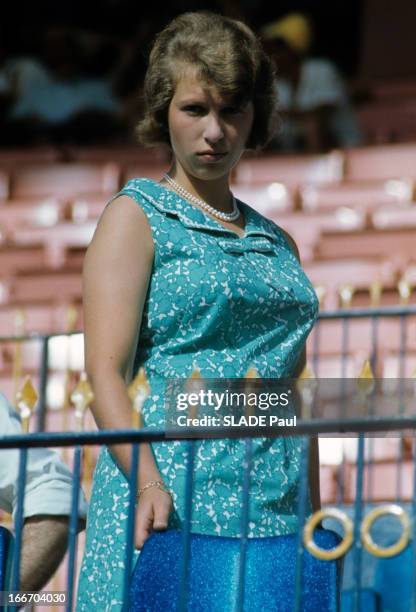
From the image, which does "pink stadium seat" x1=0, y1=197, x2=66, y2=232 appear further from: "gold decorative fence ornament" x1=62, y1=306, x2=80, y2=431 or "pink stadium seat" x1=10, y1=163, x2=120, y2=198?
"gold decorative fence ornament" x1=62, y1=306, x2=80, y2=431

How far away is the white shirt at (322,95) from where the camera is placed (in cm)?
857

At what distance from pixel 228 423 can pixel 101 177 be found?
19.5 ft

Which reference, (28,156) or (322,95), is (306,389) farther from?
(28,156)

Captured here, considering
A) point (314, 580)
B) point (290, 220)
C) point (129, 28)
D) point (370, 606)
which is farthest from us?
point (129, 28)

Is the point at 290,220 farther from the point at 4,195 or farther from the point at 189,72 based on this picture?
the point at 189,72

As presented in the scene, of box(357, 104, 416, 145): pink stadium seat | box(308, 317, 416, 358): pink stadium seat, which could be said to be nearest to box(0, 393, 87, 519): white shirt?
box(308, 317, 416, 358): pink stadium seat

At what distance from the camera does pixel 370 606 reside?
3.74m

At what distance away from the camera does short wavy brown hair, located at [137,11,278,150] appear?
2.56 metres

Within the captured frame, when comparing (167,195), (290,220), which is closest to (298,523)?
(167,195)

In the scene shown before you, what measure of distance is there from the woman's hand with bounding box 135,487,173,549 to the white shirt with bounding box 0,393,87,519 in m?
0.42

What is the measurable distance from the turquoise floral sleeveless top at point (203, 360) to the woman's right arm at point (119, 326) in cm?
4

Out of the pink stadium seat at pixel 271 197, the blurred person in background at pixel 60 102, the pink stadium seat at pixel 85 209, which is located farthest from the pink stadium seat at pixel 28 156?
the pink stadium seat at pixel 271 197

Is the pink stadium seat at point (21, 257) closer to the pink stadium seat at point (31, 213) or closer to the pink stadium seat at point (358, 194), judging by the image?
the pink stadium seat at point (31, 213)

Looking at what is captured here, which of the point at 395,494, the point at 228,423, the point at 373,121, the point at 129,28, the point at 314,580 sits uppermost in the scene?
the point at 129,28
